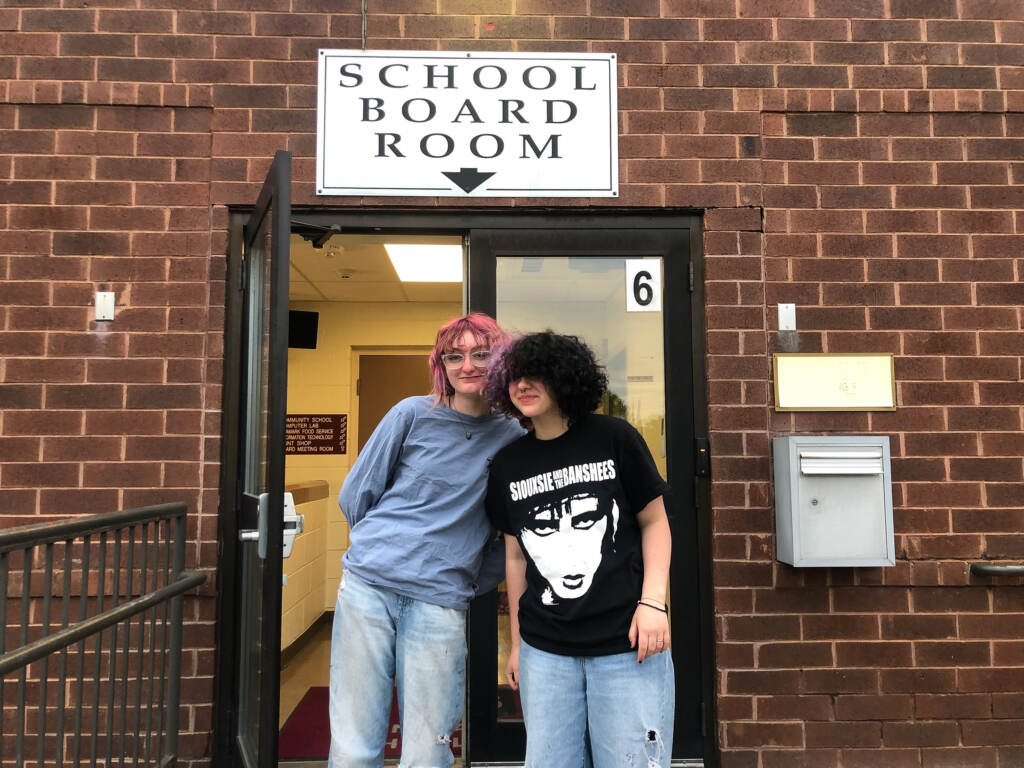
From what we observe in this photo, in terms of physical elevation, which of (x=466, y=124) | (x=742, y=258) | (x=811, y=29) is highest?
(x=811, y=29)

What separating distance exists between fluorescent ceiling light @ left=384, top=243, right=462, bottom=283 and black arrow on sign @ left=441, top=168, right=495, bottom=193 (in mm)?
1349

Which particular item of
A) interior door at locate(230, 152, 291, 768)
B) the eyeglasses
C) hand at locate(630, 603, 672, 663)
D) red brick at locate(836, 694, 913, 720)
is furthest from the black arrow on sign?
red brick at locate(836, 694, 913, 720)

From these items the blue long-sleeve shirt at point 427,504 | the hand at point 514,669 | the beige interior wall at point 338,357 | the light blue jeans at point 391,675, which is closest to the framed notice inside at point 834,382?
the blue long-sleeve shirt at point 427,504

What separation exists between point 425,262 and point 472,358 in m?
3.48

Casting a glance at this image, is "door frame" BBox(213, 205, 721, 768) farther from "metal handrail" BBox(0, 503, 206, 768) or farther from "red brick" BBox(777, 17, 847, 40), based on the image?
"red brick" BBox(777, 17, 847, 40)

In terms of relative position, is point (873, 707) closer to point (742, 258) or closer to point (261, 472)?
point (742, 258)

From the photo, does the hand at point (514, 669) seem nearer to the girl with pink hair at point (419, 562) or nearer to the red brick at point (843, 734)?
the girl with pink hair at point (419, 562)

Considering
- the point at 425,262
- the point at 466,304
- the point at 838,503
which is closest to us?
the point at 838,503

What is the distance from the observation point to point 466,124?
3393mm

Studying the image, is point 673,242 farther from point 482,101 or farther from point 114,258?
point 114,258

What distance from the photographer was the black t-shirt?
6.14 feet

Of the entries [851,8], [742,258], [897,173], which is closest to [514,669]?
[742,258]

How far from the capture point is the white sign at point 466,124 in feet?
11.0

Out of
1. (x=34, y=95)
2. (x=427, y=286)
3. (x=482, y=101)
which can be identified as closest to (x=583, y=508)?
(x=482, y=101)
